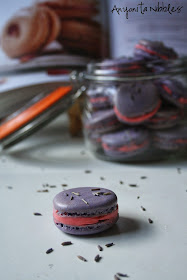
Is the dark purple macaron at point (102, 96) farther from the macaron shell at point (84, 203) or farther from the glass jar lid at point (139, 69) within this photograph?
the macaron shell at point (84, 203)

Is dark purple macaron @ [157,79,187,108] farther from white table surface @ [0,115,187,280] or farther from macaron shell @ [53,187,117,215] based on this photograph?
macaron shell @ [53,187,117,215]

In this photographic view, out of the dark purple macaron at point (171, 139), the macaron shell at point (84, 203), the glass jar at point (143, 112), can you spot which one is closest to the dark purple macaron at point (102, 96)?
the glass jar at point (143, 112)

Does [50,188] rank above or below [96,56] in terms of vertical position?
below

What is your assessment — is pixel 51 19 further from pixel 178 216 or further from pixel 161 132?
pixel 178 216

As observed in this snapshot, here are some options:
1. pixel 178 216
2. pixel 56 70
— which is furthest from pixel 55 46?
pixel 178 216

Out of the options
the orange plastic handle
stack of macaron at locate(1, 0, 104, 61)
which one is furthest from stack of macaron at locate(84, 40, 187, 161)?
stack of macaron at locate(1, 0, 104, 61)

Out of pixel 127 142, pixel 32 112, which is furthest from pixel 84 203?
pixel 32 112

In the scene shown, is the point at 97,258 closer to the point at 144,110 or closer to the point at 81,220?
the point at 81,220
